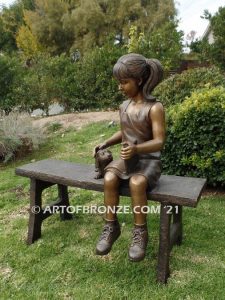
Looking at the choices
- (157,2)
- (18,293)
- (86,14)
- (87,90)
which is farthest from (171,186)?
(157,2)

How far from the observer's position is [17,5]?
31.7 m

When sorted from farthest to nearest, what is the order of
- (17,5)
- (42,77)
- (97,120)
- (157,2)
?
Result: 1. (17,5)
2. (157,2)
3. (42,77)
4. (97,120)

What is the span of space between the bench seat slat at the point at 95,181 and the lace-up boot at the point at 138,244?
0.24 metres

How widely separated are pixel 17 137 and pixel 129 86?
3981mm

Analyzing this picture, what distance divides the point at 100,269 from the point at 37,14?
27.5 metres

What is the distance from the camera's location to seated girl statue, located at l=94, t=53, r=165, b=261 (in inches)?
93.7

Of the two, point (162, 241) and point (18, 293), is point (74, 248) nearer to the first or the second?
point (18, 293)

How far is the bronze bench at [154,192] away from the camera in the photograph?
2415 mm

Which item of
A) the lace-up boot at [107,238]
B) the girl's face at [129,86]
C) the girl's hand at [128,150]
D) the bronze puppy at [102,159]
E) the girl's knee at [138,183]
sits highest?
Result: the girl's face at [129,86]

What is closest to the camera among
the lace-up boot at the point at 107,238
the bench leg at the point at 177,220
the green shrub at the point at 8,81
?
the lace-up boot at the point at 107,238

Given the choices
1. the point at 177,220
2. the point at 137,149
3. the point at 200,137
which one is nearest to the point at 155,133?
the point at 137,149

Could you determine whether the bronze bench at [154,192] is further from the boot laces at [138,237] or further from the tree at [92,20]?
the tree at [92,20]

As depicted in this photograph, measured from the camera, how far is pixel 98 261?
285 centimetres

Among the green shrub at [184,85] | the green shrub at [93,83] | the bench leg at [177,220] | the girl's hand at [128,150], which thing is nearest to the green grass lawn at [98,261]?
the bench leg at [177,220]
